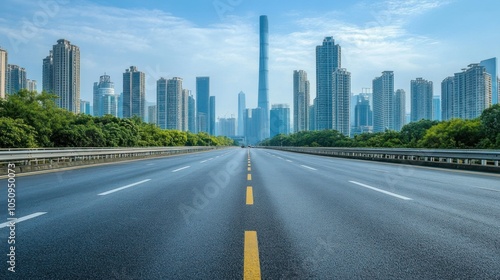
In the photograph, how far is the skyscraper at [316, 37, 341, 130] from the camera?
13827 centimetres

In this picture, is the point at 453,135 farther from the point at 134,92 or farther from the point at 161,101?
the point at 161,101

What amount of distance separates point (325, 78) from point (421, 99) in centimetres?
4314

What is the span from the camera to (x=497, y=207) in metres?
6.48

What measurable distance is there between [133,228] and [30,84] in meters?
95.4

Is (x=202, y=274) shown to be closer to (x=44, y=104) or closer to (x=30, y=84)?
(x=44, y=104)

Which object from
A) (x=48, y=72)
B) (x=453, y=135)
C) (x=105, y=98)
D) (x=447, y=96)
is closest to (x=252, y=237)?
(x=453, y=135)

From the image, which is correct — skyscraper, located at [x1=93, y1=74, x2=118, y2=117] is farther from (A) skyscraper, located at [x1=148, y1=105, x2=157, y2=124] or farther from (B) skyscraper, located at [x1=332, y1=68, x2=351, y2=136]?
(B) skyscraper, located at [x1=332, y1=68, x2=351, y2=136]

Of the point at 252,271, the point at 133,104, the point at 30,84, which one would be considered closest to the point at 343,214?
the point at 252,271

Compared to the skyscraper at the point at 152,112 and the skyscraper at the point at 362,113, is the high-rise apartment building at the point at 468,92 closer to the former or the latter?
the skyscraper at the point at 362,113

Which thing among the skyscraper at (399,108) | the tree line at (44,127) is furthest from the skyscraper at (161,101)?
the skyscraper at (399,108)

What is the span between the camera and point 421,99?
481 ft

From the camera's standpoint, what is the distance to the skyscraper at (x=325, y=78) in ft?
454

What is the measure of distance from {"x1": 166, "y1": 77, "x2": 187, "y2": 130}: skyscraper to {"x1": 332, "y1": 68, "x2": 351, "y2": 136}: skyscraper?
190 feet

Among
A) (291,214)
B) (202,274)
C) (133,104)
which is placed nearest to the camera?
(202,274)
